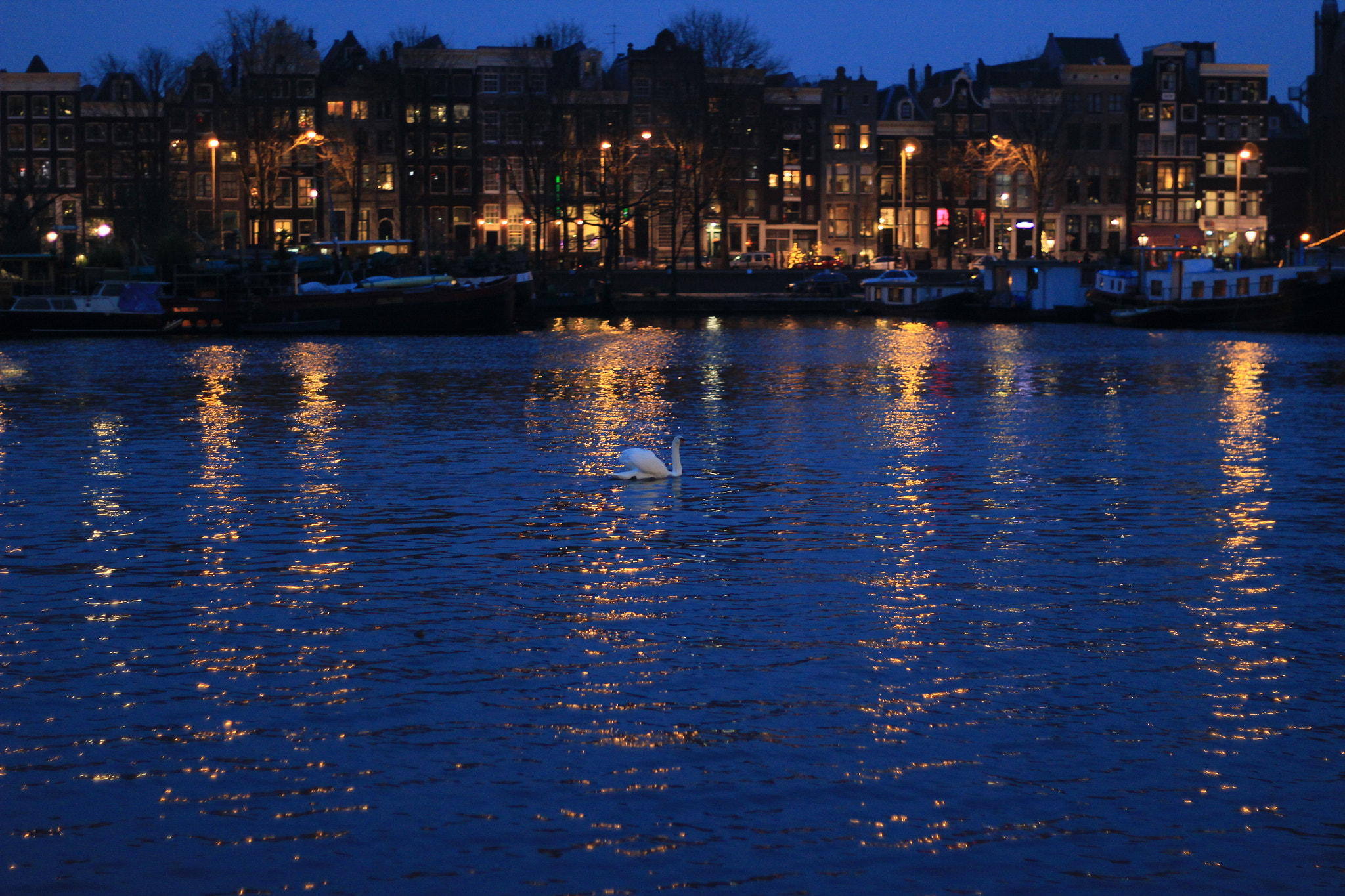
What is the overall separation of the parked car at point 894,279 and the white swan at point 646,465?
69781 mm

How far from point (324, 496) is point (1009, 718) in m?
12.6

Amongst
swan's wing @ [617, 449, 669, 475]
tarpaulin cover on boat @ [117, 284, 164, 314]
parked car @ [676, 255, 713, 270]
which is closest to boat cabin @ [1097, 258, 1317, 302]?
parked car @ [676, 255, 713, 270]

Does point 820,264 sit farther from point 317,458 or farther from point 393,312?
point 317,458

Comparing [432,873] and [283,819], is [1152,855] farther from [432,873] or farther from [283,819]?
[283,819]

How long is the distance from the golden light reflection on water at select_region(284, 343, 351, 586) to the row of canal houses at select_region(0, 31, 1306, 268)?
4700 centimetres

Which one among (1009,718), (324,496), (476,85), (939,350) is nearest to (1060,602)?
(1009,718)

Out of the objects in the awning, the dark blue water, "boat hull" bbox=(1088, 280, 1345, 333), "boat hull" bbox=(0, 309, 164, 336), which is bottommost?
the dark blue water

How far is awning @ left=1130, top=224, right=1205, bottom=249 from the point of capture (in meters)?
118

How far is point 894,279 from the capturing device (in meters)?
92.4

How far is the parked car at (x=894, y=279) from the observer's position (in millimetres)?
91125

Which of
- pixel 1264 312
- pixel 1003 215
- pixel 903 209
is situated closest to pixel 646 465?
pixel 1264 312

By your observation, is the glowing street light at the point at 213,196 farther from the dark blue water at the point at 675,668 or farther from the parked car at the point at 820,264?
the dark blue water at the point at 675,668

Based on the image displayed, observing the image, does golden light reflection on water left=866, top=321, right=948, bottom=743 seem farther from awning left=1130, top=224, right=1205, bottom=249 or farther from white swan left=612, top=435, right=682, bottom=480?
awning left=1130, top=224, right=1205, bottom=249

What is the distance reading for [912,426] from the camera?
101 ft
